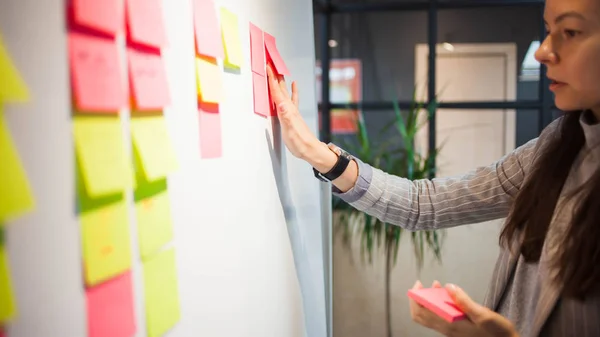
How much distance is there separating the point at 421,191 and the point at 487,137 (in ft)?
8.47

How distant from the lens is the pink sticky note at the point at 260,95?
3.54 ft

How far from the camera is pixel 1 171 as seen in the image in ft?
1.34

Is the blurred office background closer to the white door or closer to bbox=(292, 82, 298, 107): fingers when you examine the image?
the white door

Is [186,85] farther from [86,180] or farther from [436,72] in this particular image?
[436,72]

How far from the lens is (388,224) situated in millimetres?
3209

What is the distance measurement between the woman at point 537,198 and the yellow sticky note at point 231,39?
0.65 ft

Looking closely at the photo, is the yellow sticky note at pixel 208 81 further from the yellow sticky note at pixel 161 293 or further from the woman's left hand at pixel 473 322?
the woman's left hand at pixel 473 322

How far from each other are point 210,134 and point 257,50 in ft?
1.08

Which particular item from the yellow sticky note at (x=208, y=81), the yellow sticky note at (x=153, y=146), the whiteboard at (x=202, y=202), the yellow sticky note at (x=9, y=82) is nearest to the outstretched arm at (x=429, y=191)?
the whiteboard at (x=202, y=202)

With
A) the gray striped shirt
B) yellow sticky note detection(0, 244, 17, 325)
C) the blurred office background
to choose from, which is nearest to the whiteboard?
yellow sticky note detection(0, 244, 17, 325)

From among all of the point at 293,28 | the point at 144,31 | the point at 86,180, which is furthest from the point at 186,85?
the point at 293,28

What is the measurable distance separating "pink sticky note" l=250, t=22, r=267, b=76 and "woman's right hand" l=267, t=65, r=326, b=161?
1.8 inches

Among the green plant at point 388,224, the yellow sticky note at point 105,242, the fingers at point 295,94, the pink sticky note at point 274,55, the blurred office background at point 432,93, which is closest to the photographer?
the yellow sticky note at point 105,242

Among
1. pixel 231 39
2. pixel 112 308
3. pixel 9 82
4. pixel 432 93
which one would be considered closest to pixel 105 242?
pixel 112 308
